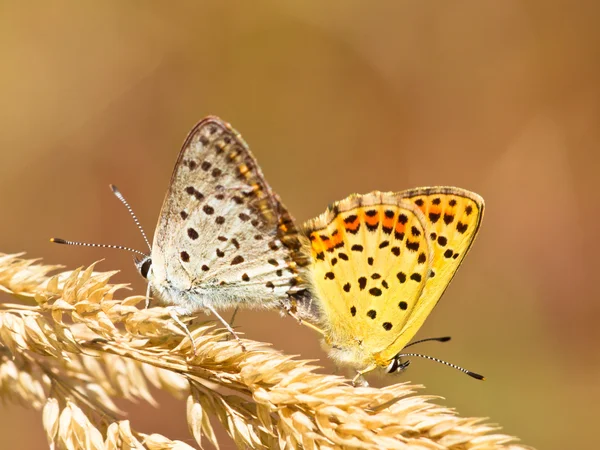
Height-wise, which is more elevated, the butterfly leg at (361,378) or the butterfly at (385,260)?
the butterfly at (385,260)

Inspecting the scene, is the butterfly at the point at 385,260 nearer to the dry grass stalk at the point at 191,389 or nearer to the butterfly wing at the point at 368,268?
the butterfly wing at the point at 368,268

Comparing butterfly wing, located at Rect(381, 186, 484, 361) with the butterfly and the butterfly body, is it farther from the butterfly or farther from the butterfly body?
the butterfly body

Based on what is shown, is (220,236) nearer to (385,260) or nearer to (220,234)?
(220,234)

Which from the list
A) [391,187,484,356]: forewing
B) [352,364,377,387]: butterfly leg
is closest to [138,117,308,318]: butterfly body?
[352,364,377,387]: butterfly leg

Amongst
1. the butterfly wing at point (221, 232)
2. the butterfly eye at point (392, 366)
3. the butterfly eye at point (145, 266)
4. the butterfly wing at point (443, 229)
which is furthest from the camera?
the butterfly eye at point (392, 366)

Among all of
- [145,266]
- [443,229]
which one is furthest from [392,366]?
[145,266]

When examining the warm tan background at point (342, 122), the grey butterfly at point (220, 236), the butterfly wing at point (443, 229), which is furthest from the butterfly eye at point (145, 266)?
the warm tan background at point (342, 122)
